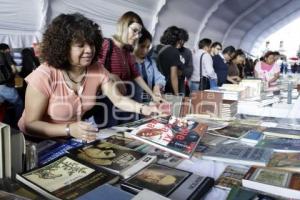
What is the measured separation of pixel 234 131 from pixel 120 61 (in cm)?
97

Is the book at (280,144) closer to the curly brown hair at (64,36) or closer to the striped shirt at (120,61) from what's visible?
the curly brown hair at (64,36)

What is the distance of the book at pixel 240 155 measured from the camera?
44.6 inches

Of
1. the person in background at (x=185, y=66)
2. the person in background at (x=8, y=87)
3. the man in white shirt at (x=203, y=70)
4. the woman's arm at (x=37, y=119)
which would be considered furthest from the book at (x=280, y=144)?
the man in white shirt at (x=203, y=70)

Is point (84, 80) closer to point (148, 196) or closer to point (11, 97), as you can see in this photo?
point (148, 196)

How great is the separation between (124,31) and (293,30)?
Answer: 1998 centimetres

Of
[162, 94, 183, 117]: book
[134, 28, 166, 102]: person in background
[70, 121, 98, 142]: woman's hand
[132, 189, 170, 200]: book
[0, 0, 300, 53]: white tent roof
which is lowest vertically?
[132, 189, 170, 200]: book

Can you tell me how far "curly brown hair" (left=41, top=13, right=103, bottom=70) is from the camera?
55.7 inches

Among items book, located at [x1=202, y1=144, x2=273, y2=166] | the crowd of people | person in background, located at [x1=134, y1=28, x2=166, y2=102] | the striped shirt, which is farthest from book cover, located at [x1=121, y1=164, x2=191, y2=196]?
person in background, located at [x1=134, y1=28, x2=166, y2=102]

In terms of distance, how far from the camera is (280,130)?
1562 millimetres

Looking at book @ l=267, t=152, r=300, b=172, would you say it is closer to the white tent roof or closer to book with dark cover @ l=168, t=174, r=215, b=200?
book with dark cover @ l=168, t=174, r=215, b=200

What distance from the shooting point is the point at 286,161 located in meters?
1.12

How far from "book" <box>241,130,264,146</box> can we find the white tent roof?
9.35 ft

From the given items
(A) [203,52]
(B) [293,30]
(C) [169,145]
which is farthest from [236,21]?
(C) [169,145]

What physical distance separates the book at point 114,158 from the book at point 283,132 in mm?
675
